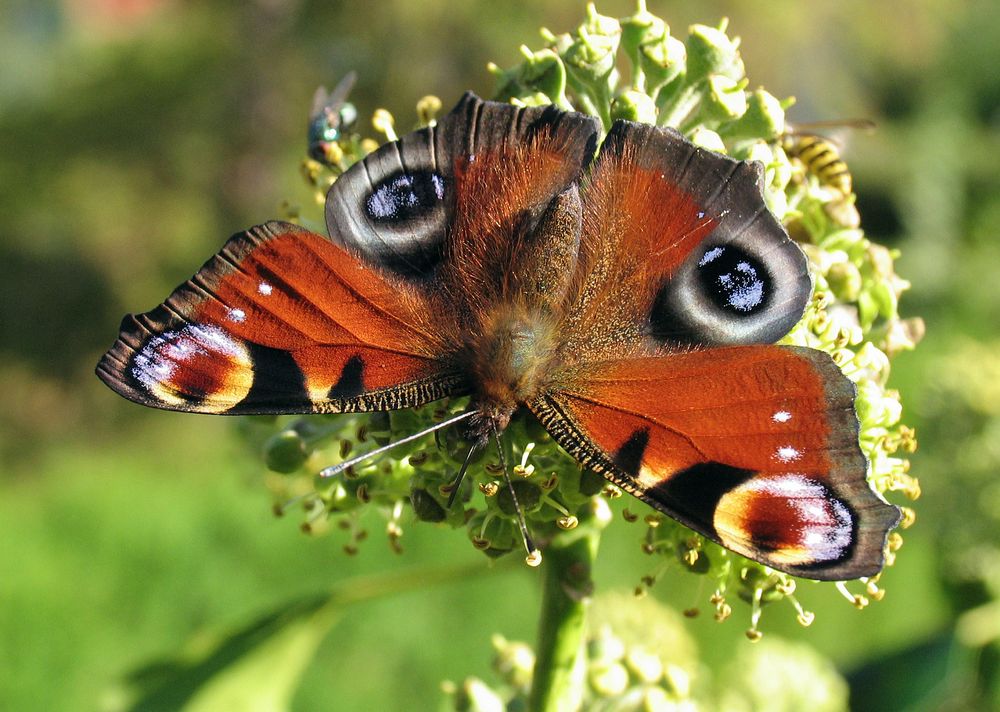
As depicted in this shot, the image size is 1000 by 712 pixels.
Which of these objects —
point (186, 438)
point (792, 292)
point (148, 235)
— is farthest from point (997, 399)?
point (148, 235)

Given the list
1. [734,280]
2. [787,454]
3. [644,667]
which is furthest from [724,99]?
[644,667]

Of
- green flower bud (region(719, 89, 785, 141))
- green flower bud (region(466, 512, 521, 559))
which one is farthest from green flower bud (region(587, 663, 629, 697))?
green flower bud (region(719, 89, 785, 141))

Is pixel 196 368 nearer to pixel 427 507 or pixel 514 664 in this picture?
pixel 427 507

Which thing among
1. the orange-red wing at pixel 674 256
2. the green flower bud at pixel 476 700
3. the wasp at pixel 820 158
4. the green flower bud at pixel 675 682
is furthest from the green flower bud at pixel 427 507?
the wasp at pixel 820 158

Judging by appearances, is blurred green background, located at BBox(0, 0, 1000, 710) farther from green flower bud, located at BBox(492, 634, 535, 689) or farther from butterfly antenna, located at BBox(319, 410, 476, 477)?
butterfly antenna, located at BBox(319, 410, 476, 477)

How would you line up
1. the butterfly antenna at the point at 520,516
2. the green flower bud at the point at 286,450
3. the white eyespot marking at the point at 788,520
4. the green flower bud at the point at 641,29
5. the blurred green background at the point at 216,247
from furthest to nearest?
1. the blurred green background at the point at 216,247
2. the green flower bud at the point at 286,450
3. the green flower bud at the point at 641,29
4. the butterfly antenna at the point at 520,516
5. the white eyespot marking at the point at 788,520

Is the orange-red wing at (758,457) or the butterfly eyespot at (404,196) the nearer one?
the orange-red wing at (758,457)

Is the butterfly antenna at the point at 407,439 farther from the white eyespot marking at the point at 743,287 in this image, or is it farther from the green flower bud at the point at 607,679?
the green flower bud at the point at 607,679
